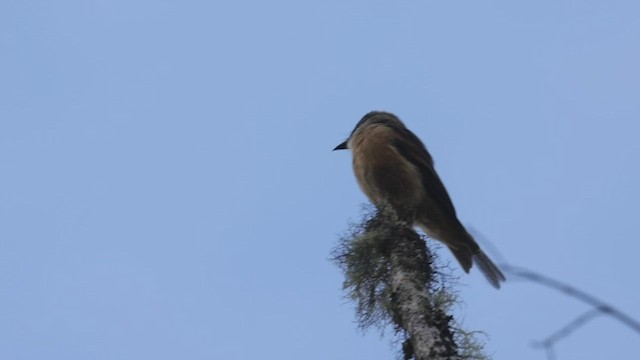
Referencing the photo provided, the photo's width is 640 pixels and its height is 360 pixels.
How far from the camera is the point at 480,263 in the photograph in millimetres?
5988

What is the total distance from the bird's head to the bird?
0.18 meters

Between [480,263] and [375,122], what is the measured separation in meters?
1.44

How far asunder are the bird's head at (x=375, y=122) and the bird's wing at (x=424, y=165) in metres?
0.14

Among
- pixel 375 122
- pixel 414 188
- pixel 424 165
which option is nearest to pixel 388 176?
pixel 414 188

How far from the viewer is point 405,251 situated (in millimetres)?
4082

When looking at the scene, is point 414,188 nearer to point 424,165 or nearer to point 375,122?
point 424,165

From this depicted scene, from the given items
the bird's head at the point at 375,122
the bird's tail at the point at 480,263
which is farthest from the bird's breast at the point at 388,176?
the bird's tail at the point at 480,263

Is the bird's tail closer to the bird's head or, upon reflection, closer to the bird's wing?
the bird's wing

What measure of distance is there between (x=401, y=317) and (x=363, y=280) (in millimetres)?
918

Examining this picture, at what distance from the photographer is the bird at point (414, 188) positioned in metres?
5.87

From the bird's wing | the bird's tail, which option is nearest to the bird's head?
the bird's wing

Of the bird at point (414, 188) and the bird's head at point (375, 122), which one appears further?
the bird's head at point (375, 122)

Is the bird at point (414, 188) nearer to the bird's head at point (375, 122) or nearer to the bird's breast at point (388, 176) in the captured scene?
the bird's breast at point (388, 176)

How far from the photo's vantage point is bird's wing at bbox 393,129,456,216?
604cm
